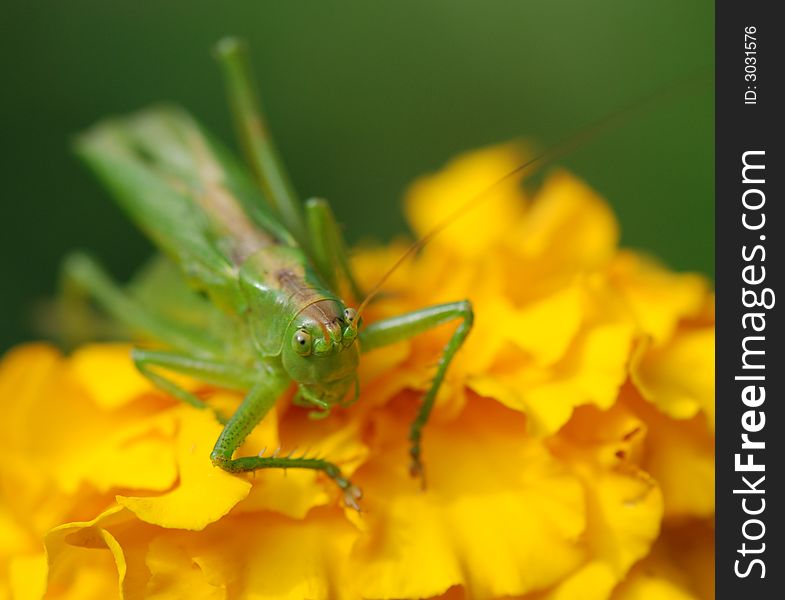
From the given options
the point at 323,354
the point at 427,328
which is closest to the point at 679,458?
the point at 427,328

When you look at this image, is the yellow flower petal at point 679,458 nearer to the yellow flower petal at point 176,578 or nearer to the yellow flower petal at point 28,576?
the yellow flower petal at point 176,578

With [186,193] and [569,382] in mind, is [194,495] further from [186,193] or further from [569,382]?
[186,193]

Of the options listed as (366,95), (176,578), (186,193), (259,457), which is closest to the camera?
(176,578)

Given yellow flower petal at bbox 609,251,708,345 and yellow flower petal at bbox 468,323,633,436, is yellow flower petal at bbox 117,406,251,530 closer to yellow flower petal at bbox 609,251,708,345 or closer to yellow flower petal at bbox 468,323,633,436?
yellow flower petal at bbox 468,323,633,436

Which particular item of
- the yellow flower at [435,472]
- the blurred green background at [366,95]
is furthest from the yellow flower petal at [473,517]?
the blurred green background at [366,95]

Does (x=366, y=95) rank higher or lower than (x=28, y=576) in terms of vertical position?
higher

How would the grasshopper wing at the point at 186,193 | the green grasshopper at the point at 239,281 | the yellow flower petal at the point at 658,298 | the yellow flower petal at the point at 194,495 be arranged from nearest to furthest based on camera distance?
the yellow flower petal at the point at 194,495, the green grasshopper at the point at 239,281, the yellow flower petal at the point at 658,298, the grasshopper wing at the point at 186,193
